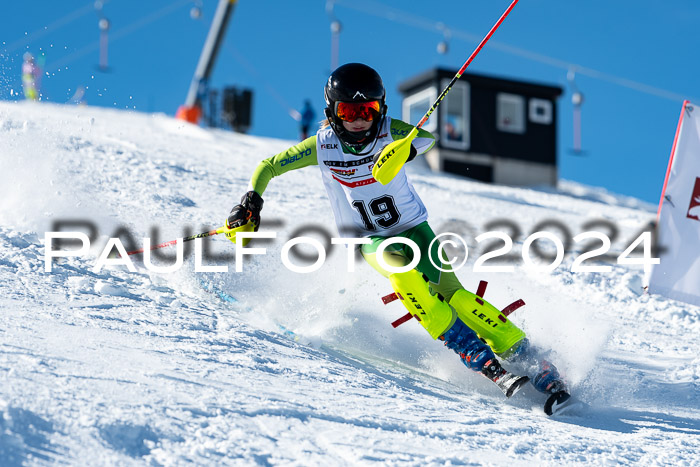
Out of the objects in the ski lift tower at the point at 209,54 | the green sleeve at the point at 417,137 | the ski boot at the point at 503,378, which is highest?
the ski lift tower at the point at 209,54

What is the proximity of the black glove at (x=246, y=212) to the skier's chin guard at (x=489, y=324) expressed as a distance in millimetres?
1182

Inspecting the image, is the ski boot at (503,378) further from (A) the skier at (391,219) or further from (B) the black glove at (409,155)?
(B) the black glove at (409,155)

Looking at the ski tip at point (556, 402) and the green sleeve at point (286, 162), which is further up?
the green sleeve at point (286, 162)

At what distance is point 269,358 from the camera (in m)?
3.70

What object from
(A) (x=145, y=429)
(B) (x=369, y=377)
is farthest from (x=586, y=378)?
(A) (x=145, y=429)

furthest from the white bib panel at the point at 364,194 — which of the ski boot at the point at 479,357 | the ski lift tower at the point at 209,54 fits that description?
the ski lift tower at the point at 209,54

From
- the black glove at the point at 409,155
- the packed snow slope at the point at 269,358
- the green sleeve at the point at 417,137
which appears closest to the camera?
the packed snow slope at the point at 269,358

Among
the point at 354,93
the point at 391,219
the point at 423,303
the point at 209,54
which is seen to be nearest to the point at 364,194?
the point at 391,219

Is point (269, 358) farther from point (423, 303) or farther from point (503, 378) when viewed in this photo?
point (503, 378)

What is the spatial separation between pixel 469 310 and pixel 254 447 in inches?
71.2

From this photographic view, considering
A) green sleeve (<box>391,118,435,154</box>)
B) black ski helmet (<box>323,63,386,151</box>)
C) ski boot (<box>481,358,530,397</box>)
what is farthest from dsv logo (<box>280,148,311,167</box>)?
ski boot (<box>481,358,530,397</box>)

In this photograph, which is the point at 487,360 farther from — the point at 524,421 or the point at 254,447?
the point at 254,447

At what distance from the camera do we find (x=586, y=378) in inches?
165

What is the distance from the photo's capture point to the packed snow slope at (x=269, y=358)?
2.65 m
